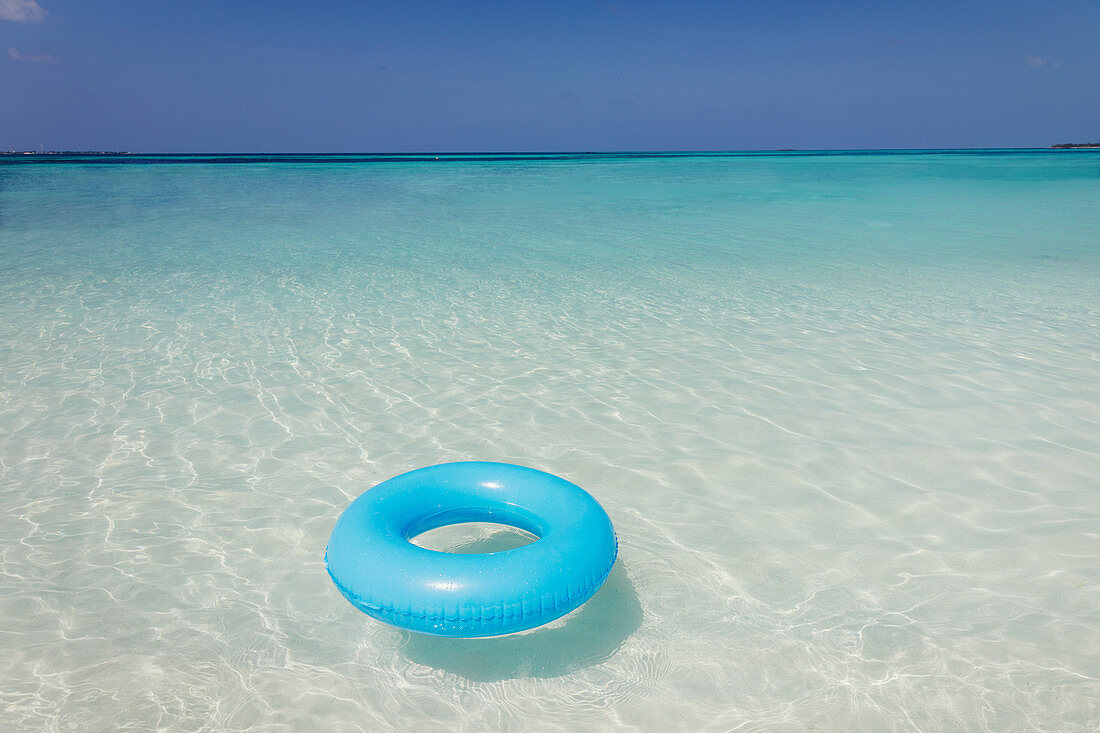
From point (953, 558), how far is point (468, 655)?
6.95ft

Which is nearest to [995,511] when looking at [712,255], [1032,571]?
[1032,571]

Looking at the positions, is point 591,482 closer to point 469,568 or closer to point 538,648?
point 538,648

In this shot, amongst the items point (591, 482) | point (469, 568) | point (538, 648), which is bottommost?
point (538, 648)

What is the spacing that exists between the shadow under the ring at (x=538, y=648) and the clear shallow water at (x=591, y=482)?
12 mm

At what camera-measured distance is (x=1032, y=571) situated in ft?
9.36

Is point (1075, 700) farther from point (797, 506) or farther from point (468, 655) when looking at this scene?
point (468, 655)

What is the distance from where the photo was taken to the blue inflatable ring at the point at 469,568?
2.15m

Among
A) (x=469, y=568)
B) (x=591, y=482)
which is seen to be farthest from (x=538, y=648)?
(x=591, y=482)

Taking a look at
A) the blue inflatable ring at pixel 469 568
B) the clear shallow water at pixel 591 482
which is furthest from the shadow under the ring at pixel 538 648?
the blue inflatable ring at pixel 469 568

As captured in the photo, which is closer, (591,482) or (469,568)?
(469,568)

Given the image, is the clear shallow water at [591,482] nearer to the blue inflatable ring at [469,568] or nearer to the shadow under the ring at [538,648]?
the shadow under the ring at [538,648]

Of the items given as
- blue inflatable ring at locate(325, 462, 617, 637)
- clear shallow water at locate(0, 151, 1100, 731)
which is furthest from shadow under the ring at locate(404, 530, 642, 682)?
blue inflatable ring at locate(325, 462, 617, 637)

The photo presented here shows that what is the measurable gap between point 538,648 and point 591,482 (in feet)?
4.08

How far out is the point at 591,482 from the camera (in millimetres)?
3588
